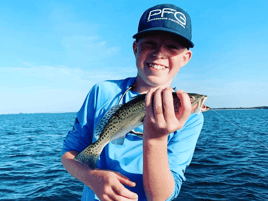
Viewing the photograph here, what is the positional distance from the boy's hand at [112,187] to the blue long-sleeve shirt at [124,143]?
0.41 m

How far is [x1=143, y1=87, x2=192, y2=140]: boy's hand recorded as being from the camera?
1.99 meters

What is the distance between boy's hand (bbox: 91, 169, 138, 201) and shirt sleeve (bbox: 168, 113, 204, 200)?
0.80 metres

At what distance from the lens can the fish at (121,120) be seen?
259cm

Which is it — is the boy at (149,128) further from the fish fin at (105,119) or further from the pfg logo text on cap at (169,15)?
the fish fin at (105,119)

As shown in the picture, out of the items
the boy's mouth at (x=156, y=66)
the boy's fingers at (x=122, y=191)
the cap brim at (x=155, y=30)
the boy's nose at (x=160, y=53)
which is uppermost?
the cap brim at (x=155, y=30)

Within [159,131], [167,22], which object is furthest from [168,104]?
[167,22]

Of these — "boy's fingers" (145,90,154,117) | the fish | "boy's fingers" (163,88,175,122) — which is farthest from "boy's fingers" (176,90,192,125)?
the fish

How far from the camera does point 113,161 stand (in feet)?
8.72

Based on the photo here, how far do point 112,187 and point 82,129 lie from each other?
1131 millimetres

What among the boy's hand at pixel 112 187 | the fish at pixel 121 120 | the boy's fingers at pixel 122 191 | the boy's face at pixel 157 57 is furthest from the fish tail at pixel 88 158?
the boy's face at pixel 157 57

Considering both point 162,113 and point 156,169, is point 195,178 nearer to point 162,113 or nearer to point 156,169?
point 156,169

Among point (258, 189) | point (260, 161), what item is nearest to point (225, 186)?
point (258, 189)

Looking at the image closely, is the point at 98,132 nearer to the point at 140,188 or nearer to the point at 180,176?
the point at 140,188

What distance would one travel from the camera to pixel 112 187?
2.16 metres
